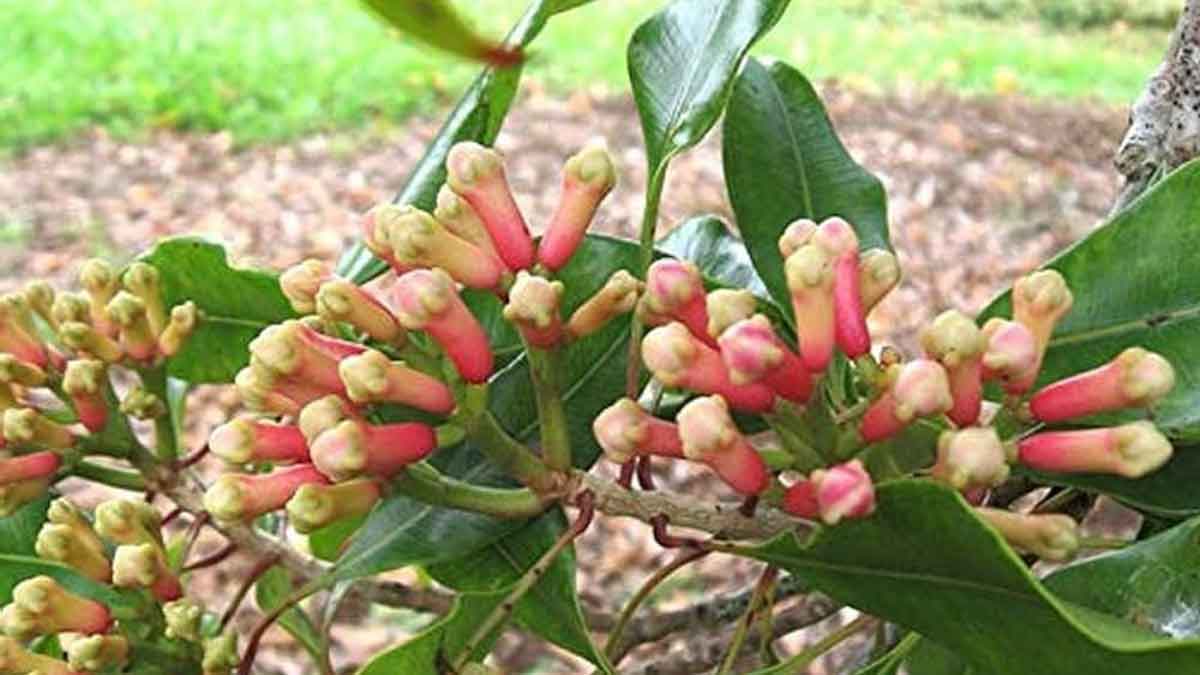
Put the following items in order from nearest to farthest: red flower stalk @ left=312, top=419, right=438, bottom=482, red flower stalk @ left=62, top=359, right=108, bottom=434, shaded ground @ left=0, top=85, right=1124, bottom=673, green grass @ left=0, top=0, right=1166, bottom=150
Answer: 1. red flower stalk @ left=312, top=419, right=438, bottom=482
2. red flower stalk @ left=62, top=359, right=108, bottom=434
3. shaded ground @ left=0, top=85, right=1124, bottom=673
4. green grass @ left=0, top=0, right=1166, bottom=150

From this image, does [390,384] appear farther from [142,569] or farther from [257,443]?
[142,569]

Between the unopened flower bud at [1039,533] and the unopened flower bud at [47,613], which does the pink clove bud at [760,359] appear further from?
the unopened flower bud at [47,613]

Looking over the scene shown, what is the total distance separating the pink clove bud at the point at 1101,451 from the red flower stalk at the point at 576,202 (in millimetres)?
204

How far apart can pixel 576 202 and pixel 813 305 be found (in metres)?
0.15

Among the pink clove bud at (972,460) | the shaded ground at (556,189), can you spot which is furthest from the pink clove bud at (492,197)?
the shaded ground at (556,189)

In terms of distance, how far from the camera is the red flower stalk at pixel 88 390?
89 centimetres

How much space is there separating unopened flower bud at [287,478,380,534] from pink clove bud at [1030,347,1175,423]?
26 cm

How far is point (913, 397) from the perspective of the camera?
61cm

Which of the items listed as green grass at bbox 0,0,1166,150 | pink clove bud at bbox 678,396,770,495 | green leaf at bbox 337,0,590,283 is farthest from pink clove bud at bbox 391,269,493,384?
green grass at bbox 0,0,1166,150

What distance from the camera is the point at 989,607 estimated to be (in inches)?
23.9

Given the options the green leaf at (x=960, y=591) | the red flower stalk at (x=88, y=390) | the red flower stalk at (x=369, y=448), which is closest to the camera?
the green leaf at (x=960, y=591)

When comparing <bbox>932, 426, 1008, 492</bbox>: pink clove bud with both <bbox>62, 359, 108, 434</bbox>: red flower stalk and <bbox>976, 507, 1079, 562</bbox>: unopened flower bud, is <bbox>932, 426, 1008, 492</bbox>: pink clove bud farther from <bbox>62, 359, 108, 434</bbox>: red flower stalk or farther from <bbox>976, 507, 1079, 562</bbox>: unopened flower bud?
<bbox>62, 359, 108, 434</bbox>: red flower stalk

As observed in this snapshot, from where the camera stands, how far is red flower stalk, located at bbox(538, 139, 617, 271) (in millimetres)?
751

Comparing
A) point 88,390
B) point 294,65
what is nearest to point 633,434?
point 88,390
